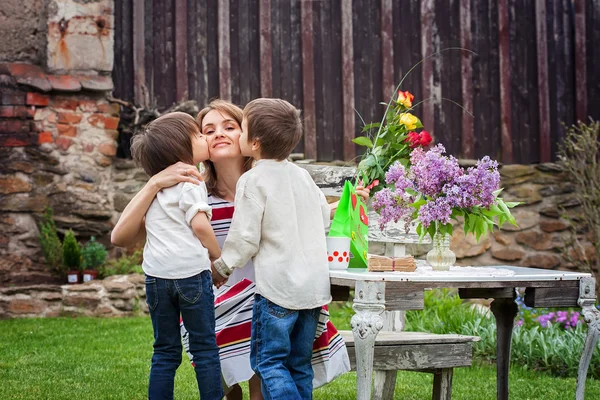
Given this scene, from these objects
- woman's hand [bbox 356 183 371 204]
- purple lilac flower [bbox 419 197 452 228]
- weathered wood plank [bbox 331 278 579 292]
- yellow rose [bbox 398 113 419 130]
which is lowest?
weathered wood plank [bbox 331 278 579 292]

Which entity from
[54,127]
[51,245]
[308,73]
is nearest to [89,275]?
[51,245]

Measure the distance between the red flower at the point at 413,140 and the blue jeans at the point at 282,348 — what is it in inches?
40.2

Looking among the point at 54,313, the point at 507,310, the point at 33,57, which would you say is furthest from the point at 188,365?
the point at 33,57

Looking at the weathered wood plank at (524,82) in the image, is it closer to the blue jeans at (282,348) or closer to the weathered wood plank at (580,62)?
the weathered wood plank at (580,62)

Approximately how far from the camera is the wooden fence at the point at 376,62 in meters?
7.64

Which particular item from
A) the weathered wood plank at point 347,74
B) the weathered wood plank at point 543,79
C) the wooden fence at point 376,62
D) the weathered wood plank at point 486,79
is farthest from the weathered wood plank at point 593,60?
the weathered wood plank at point 347,74

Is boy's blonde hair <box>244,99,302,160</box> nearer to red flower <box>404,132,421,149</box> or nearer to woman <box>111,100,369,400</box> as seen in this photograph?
woman <box>111,100,369,400</box>

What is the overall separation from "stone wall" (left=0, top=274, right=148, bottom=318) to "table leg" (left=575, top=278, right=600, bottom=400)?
421 centimetres

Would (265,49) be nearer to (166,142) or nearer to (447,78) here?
(447,78)

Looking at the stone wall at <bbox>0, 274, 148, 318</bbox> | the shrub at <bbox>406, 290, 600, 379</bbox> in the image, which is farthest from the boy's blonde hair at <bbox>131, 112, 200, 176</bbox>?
the stone wall at <bbox>0, 274, 148, 318</bbox>

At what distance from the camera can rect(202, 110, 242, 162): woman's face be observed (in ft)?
11.5

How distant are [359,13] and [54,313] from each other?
3.90 metres

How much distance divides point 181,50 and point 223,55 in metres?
0.39

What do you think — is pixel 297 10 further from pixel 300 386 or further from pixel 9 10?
pixel 300 386
